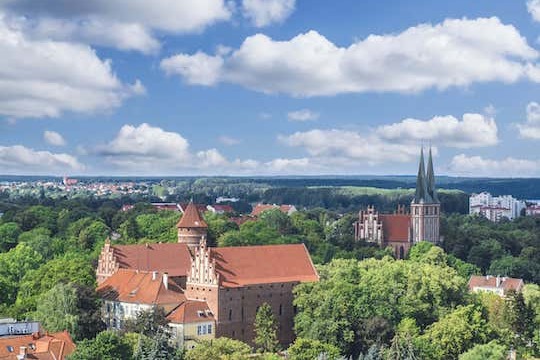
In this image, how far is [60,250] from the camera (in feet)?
343

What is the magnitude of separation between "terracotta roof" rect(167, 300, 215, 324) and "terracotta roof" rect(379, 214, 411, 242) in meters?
59.8

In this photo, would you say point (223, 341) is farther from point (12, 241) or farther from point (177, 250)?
point (12, 241)

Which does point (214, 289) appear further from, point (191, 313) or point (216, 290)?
point (191, 313)

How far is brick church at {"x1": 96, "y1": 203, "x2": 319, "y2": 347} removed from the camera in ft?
212

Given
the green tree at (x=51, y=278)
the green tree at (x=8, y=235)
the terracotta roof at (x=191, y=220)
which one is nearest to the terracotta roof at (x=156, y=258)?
the terracotta roof at (x=191, y=220)

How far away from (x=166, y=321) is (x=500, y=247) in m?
76.5

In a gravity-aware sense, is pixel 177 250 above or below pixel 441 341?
above

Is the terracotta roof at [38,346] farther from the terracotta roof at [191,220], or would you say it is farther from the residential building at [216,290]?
the terracotta roof at [191,220]

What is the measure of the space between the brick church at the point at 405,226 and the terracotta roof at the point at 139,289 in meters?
54.3

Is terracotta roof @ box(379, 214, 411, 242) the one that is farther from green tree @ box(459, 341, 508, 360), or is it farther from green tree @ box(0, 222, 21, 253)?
green tree @ box(459, 341, 508, 360)

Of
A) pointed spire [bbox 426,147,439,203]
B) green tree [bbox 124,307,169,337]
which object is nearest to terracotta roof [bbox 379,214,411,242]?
pointed spire [bbox 426,147,439,203]

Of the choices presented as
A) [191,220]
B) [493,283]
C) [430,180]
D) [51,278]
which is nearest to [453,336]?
[191,220]

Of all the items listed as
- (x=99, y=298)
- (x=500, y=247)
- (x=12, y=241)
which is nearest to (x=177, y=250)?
(x=99, y=298)

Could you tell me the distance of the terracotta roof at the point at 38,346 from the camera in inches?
2041
